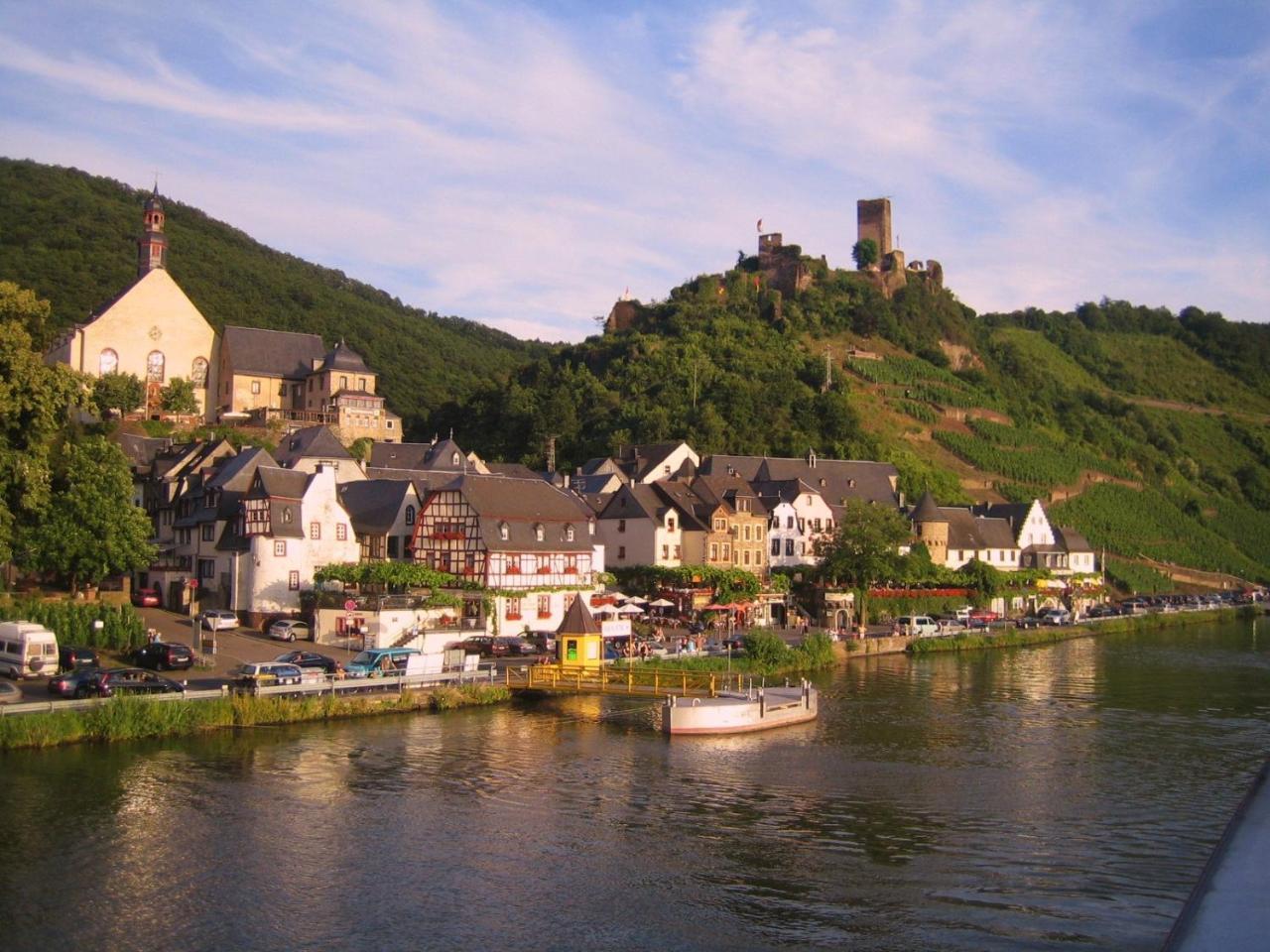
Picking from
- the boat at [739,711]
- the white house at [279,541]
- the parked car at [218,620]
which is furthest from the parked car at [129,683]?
the boat at [739,711]

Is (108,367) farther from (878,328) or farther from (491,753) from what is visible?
(878,328)

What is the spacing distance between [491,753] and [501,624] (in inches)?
707

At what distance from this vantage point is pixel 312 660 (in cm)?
4141

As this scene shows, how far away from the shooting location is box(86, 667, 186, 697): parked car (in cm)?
3469

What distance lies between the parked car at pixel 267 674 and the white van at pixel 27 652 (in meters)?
5.31

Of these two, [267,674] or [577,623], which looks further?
[577,623]

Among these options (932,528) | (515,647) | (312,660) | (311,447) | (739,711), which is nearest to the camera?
(739,711)

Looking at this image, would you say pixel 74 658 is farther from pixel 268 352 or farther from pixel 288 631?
A: pixel 268 352

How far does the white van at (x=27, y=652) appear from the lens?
36.8m

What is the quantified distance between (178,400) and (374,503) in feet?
65.7

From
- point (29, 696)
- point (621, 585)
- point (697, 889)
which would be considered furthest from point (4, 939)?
point (621, 585)

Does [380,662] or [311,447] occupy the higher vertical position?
[311,447]

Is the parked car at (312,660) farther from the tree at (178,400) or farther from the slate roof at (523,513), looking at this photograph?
the tree at (178,400)

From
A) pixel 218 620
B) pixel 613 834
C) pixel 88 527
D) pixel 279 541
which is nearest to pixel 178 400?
pixel 279 541
